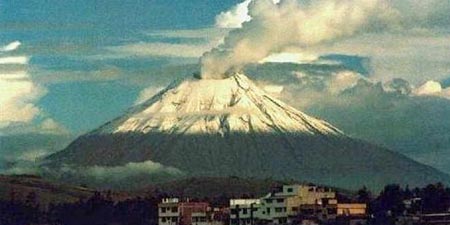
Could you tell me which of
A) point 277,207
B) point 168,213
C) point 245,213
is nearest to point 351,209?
point 277,207

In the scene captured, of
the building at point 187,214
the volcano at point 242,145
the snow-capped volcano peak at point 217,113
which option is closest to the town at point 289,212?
the building at point 187,214

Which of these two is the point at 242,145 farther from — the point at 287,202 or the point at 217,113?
the point at 287,202

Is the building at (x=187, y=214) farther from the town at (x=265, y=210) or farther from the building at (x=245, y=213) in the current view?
the building at (x=245, y=213)

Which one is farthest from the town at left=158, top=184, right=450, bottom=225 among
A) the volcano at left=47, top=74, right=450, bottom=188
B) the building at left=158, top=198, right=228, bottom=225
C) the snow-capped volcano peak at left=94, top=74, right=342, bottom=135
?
the snow-capped volcano peak at left=94, top=74, right=342, bottom=135

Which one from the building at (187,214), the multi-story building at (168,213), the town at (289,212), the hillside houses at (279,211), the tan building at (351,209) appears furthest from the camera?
the multi-story building at (168,213)

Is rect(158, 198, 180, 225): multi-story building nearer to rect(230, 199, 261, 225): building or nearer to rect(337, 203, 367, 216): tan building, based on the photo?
rect(230, 199, 261, 225): building
